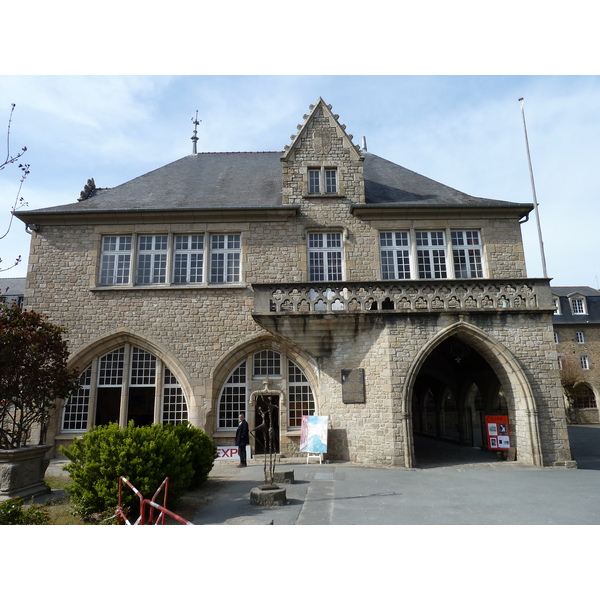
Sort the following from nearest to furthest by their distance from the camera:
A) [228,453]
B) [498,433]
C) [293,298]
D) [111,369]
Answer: [293,298]
[228,453]
[498,433]
[111,369]

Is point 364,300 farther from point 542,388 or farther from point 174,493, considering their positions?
point 174,493

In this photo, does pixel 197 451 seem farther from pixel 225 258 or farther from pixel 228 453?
pixel 225 258

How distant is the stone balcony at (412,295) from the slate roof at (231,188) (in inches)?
132

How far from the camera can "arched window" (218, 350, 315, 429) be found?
44.2ft

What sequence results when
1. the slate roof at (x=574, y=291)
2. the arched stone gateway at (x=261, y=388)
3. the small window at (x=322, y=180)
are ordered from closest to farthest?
the arched stone gateway at (x=261, y=388)
the small window at (x=322, y=180)
the slate roof at (x=574, y=291)

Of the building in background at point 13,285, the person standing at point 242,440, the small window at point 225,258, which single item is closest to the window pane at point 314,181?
the small window at point 225,258

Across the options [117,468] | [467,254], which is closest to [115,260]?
[117,468]

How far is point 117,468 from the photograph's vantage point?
6297mm

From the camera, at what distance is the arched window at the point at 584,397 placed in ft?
103

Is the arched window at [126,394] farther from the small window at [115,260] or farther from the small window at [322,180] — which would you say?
the small window at [322,180]

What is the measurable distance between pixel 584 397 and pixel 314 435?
91.9 feet

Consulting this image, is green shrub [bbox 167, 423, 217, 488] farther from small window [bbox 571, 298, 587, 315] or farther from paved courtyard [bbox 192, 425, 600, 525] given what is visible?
small window [bbox 571, 298, 587, 315]

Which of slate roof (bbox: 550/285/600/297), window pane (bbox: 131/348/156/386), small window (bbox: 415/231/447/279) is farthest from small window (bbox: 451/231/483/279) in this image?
slate roof (bbox: 550/285/600/297)

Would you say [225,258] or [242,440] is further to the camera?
[225,258]
